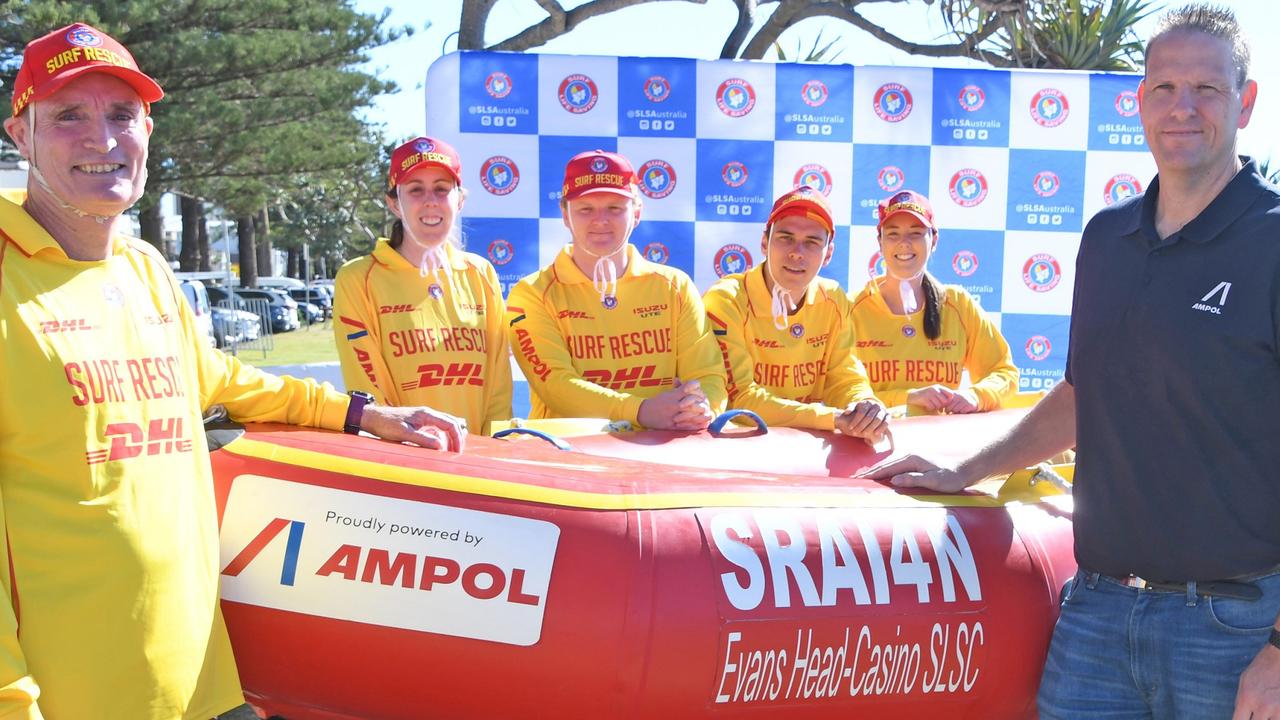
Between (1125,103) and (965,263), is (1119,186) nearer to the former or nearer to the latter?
(1125,103)

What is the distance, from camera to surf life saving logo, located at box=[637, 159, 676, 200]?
201 inches

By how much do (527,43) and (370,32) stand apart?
10.8 metres

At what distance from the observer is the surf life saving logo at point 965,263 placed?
17.6 feet

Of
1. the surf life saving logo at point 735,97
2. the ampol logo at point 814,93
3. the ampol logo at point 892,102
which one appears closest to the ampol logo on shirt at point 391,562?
the surf life saving logo at point 735,97

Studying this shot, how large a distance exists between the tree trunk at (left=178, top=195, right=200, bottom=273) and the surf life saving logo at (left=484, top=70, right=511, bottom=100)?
75.2ft

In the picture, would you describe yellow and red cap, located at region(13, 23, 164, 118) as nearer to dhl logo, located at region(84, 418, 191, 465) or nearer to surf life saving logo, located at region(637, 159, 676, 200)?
dhl logo, located at region(84, 418, 191, 465)

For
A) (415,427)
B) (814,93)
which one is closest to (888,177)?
(814,93)

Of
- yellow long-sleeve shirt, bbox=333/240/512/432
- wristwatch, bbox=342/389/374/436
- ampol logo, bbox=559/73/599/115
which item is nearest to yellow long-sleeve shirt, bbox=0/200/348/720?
wristwatch, bbox=342/389/374/436

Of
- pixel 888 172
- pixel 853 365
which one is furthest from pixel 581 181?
pixel 888 172

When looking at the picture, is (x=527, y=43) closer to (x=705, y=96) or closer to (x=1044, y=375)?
(x=705, y=96)

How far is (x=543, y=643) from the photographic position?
6.64ft

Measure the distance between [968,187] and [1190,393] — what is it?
3.72 metres

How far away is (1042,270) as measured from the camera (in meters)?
5.39

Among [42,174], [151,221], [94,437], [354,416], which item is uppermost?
[151,221]
